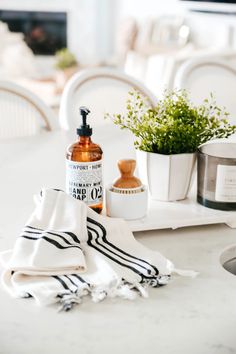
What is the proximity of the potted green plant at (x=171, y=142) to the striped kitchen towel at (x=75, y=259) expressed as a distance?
0.58 ft

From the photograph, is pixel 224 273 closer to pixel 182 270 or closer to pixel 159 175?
pixel 182 270

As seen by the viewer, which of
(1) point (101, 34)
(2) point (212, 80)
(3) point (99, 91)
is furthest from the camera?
(1) point (101, 34)

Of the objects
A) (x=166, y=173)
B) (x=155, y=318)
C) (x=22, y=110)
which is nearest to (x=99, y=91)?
(x=22, y=110)

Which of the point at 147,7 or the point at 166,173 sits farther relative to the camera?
the point at 147,7

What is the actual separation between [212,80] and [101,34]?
4.93 m

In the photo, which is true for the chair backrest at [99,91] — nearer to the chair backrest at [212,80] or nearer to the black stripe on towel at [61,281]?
the chair backrest at [212,80]

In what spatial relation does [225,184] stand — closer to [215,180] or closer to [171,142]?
[215,180]

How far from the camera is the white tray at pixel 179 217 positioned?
1158 mm

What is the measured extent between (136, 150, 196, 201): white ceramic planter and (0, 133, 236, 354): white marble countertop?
4.9 inches

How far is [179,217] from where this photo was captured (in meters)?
1.19

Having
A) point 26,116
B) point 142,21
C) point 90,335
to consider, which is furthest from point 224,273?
point 142,21

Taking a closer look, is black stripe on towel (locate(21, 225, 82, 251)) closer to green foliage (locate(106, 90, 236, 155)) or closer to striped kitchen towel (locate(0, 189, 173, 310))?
striped kitchen towel (locate(0, 189, 173, 310))

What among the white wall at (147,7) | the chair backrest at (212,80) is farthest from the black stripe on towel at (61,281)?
the white wall at (147,7)

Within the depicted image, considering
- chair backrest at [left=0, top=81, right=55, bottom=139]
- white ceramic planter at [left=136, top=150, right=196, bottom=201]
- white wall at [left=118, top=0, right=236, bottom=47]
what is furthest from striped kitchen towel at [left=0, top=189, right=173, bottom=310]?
white wall at [left=118, top=0, right=236, bottom=47]
